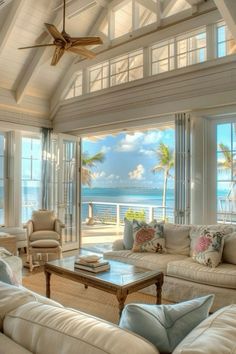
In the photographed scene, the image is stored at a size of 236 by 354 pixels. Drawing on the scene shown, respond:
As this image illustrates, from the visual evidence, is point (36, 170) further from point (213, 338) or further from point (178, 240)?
point (213, 338)

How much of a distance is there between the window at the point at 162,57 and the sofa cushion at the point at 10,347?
454 centimetres

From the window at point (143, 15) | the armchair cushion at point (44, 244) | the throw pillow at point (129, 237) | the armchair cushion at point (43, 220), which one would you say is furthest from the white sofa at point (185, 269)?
the window at point (143, 15)

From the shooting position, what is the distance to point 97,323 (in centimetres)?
103

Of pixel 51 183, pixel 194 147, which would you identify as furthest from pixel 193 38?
pixel 51 183

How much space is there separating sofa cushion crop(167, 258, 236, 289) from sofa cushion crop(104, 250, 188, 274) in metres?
0.12

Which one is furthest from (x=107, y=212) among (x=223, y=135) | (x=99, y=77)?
(x=223, y=135)

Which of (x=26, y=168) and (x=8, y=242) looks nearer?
(x=8, y=242)

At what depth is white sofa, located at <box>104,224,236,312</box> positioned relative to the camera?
10.1ft

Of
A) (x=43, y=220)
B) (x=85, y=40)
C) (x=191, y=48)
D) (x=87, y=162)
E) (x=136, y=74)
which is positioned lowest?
(x=43, y=220)

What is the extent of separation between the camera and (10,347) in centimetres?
103

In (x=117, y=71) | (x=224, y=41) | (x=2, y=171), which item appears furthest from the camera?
(x=2, y=171)

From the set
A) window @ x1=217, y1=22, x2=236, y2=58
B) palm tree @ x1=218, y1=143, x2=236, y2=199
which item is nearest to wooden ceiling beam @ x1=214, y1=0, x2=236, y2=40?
window @ x1=217, y1=22, x2=236, y2=58

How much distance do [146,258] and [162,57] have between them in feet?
10.6

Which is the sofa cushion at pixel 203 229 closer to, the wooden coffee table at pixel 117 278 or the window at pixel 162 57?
the wooden coffee table at pixel 117 278
